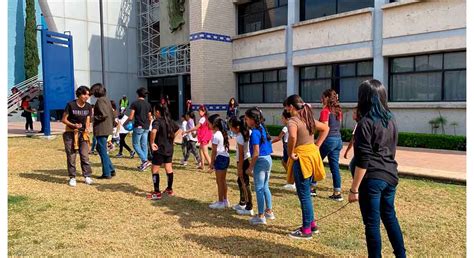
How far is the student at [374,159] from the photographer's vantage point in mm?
3195

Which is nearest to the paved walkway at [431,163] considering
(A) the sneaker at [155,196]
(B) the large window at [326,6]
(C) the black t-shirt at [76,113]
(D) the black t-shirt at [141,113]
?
(D) the black t-shirt at [141,113]

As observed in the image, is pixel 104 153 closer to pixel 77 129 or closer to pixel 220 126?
pixel 77 129

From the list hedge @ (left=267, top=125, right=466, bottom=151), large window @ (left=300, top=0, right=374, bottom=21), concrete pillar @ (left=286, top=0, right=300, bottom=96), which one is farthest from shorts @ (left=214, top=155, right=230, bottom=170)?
concrete pillar @ (left=286, top=0, right=300, bottom=96)

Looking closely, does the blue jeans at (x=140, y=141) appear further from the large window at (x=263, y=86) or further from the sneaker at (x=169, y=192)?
the large window at (x=263, y=86)

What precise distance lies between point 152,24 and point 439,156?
22.2 metres

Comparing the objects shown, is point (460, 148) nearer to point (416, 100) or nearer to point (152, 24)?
point (416, 100)

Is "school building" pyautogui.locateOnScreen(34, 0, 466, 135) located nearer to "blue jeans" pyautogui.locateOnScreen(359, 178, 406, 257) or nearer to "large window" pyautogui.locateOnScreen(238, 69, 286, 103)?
"large window" pyautogui.locateOnScreen(238, 69, 286, 103)

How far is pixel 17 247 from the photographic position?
409cm

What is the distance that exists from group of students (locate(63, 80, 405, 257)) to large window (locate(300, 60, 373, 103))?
31.8 feet

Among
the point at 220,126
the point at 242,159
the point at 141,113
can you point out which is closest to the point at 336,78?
the point at 141,113

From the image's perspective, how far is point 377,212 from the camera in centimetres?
326

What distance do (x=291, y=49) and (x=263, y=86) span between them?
2.94 metres

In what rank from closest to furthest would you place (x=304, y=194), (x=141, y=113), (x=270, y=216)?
(x=304, y=194), (x=270, y=216), (x=141, y=113)

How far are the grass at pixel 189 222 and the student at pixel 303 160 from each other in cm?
22
